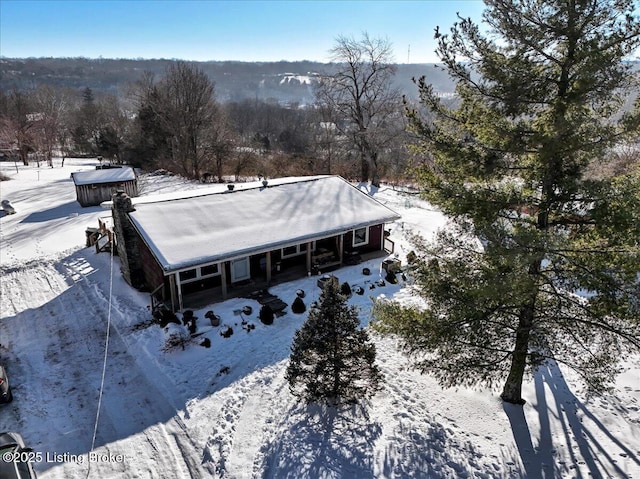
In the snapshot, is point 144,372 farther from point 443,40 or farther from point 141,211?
point 443,40

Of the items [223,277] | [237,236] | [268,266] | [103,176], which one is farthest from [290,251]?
[103,176]

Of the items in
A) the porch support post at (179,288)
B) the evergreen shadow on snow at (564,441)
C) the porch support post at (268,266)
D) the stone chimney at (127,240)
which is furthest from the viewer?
the porch support post at (268,266)


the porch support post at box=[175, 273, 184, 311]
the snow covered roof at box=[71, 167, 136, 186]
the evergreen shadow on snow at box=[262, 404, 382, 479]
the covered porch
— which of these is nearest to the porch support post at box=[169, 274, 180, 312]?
the covered porch

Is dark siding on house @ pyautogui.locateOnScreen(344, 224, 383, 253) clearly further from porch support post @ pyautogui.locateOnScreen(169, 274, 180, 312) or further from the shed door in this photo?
porch support post @ pyautogui.locateOnScreen(169, 274, 180, 312)

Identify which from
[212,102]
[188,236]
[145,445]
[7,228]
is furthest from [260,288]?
[212,102]

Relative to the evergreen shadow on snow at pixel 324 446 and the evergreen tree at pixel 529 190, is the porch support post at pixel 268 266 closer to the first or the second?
the evergreen shadow on snow at pixel 324 446

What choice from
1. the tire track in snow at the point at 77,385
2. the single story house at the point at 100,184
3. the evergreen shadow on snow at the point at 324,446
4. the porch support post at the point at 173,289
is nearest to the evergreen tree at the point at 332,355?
the evergreen shadow on snow at the point at 324,446
